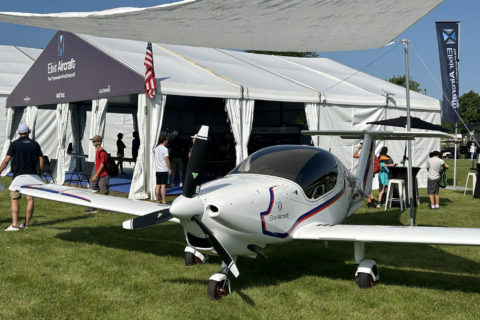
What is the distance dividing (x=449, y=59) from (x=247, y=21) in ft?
44.1

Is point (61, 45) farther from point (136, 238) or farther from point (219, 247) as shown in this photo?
point (219, 247)

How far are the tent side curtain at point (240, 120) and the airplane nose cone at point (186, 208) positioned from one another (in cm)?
871

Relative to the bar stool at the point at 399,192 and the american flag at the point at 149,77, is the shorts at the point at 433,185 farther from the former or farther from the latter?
the american flag at the point at 149,77

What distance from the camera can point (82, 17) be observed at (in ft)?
16.7

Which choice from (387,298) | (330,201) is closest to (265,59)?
(330,201)

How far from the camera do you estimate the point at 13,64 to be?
25547 mm

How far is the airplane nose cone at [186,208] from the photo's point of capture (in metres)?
4.47

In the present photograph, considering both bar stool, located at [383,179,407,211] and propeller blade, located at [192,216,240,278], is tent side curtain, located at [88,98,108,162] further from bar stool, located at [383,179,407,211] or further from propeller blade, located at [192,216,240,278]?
propeller blade, located at [192,216,240,278]

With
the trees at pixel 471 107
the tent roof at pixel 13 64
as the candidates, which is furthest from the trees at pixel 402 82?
the tent roof at pixel 13 64

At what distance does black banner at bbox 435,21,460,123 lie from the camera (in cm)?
1614

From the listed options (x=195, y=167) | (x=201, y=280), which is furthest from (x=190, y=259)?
(x=195, y=167)

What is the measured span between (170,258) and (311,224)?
7.36 feet

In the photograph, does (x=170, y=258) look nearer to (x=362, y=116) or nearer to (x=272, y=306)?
(x=272, y=306)

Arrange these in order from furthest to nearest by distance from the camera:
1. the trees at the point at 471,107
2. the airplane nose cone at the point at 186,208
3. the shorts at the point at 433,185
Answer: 1. the trees at the point at 471,107
2. the shorts at the point at 433,185
3. the airplane nose cone at the point at 186,208
